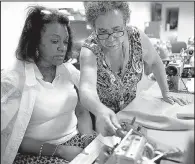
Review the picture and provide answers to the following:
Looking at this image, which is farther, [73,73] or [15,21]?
[73,73]

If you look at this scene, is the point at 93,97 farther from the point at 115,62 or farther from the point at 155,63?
the point at 155,63

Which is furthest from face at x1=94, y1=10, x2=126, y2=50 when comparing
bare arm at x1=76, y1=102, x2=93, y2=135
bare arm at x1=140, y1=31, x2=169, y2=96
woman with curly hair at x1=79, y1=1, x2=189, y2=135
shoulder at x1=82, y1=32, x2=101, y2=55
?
bare arm at x1=76, y1=102, x2=93, y2=135

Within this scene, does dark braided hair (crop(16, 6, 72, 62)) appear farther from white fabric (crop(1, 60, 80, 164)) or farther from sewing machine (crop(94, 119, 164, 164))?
sewing machine (crop(94, 119, 164, 164))

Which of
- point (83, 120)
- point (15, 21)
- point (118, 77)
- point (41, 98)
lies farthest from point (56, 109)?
point (15, 21)

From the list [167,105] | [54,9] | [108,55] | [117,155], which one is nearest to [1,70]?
[54,9]

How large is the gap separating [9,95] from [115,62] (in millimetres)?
452

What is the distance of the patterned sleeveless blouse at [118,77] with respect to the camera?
39.3 inches

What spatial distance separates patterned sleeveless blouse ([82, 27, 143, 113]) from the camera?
999 millimetres

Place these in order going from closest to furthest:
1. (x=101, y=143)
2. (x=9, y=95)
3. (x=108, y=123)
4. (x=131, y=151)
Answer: (x=131, y=151)
(x=108, y=123)
(x=101, y=143)
(x=9, y=95)

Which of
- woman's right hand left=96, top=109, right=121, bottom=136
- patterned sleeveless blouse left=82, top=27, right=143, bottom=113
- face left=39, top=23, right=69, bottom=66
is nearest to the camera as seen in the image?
woman's right hand left=96, top=109, right=121, bottom=136

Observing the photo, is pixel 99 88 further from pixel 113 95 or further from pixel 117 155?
pixel 117 155

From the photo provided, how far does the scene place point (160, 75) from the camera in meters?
1.03

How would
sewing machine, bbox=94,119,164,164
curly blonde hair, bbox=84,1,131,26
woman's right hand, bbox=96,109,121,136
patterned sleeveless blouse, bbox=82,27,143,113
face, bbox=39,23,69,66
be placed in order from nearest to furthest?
sewing machine, bbox=94,119,164,164 → woman's right hand, bbox=96,109,121,136 → curly blonde hair, bbox=84,1,131,26 → face, bbox=39,23,69,66 → patterned sleeveless blouse, bbox=82,27,143,113

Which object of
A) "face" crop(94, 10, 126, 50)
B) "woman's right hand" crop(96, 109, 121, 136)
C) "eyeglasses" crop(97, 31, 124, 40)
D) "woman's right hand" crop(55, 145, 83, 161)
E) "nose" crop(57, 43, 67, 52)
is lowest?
"woman's right hand" crop(55, 145, 83, 161)
